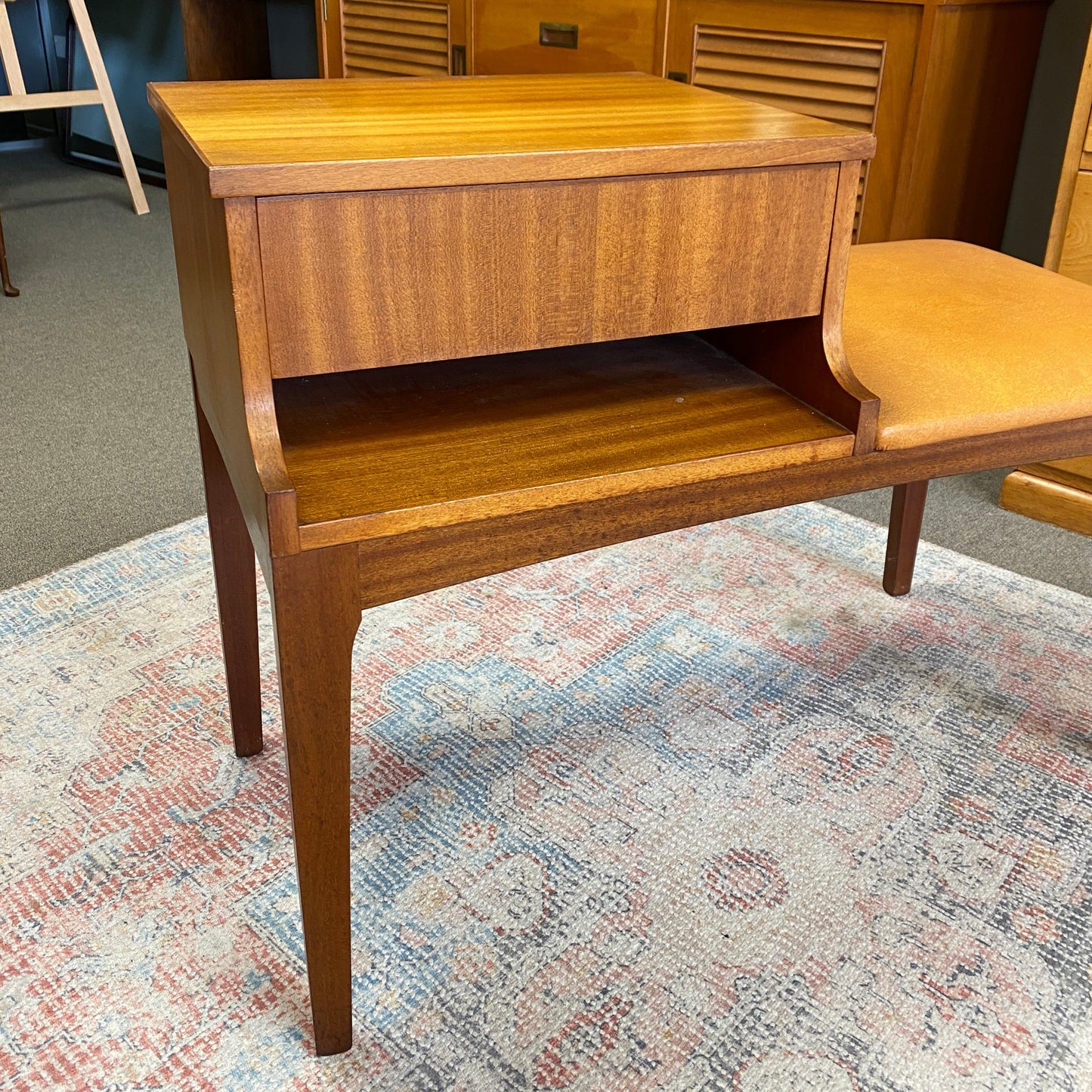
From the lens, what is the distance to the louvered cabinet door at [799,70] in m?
1.98

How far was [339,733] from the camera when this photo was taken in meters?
0.84

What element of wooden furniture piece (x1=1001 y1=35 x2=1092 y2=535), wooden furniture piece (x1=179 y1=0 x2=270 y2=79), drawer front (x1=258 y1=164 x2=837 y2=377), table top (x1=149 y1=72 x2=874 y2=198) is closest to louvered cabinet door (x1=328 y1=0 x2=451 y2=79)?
wooden furniture piece (x1=179 y1=0 x2=270 y2=79)

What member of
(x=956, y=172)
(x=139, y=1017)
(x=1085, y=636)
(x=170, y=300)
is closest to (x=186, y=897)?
(x=139, y=1017)

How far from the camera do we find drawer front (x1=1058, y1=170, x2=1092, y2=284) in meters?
1.74

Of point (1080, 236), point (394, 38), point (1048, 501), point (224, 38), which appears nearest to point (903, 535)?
point (1048, 501)

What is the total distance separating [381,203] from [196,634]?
96 cm

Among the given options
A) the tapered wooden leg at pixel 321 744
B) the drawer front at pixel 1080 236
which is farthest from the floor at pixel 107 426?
the tapered wooden leg at pixel 321 744

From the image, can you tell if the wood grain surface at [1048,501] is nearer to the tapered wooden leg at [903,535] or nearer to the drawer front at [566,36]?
the tapered wooden leg at [903,535]

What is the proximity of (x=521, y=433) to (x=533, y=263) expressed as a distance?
0.50 ft

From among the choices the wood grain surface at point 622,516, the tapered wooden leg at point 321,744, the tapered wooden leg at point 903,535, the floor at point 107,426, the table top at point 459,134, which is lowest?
the floor at point 107,426

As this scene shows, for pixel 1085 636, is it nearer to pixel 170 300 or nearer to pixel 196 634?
pixel 196 634

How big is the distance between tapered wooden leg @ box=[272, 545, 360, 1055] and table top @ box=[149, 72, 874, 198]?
0.24 m

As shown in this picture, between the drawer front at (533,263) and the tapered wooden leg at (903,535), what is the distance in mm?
763

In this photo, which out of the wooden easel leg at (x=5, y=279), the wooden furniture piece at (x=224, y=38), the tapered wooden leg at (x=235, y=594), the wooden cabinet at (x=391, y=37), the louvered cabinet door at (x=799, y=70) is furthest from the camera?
the wooden furniture piece at (x=224, y=38)
